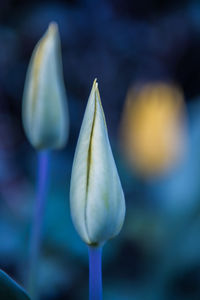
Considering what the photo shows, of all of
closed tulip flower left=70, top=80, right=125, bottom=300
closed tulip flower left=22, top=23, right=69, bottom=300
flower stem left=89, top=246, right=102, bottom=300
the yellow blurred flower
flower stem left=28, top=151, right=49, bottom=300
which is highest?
the yellow blurred flower

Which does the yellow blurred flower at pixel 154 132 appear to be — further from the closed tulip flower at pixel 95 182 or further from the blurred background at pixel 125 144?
the closed tulip flower at pixel 95 182

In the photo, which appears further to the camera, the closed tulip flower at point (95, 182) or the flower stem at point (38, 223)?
the flower stem at point (38, 223)

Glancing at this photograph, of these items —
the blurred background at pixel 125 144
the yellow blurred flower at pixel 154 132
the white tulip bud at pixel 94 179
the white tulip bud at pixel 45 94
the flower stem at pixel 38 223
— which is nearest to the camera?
the white tulip bud at pixel 94 179

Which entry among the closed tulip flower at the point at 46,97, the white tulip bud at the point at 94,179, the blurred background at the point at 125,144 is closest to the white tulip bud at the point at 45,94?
the closed tulip flower at the point at 46,97

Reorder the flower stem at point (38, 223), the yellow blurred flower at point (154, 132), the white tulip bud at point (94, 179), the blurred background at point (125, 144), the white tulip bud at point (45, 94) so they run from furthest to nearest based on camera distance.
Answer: the yellow blurred flower at point (154, 132)
the blurred background at point (125, 144)
the flower stem at point (38, 223)
the white tulip bud at point (45, 94)
the white tulip bud at point (94, 179)

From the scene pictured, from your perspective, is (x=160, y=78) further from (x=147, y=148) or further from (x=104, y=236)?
(x=104, y=236)

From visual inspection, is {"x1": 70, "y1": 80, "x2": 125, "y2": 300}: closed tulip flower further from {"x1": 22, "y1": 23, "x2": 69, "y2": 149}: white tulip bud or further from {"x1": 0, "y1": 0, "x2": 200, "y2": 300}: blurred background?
{"x1": 0, "y1": 0, "x2": 200, "y2": 300}: blurred background

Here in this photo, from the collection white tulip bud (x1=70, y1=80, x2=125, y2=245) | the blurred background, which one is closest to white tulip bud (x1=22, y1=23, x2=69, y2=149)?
white tulip bud (x1=70, y1=80, x2=125, y2=245)
